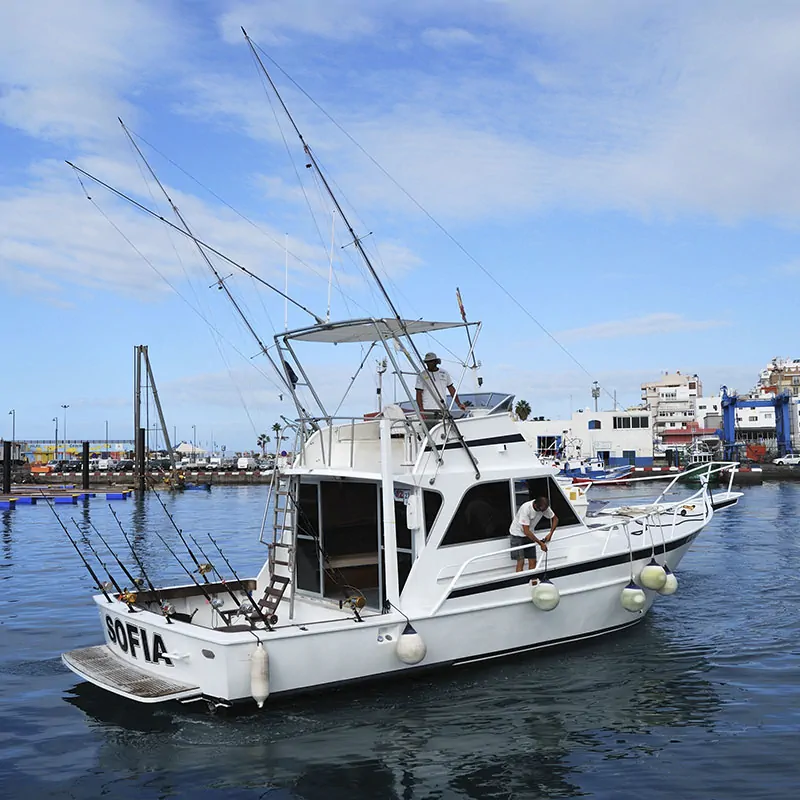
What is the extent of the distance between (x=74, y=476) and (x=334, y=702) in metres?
63.1

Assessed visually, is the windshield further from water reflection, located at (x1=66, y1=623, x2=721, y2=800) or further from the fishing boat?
water reflection, located at (x1=66, y1=623, x2=721, y2=800)

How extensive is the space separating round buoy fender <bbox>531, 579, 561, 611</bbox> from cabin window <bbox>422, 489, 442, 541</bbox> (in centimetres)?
144

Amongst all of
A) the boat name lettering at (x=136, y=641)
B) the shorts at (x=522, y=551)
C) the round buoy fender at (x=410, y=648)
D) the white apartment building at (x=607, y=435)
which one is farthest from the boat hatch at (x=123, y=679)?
the white apartment building at (x=607, y=435)

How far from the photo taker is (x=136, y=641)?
8.82 meters

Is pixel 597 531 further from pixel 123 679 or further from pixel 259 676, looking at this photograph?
pixel 123 679

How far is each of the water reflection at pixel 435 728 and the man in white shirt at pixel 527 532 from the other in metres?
1.25

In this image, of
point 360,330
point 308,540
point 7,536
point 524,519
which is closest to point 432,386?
Result: point 360,330

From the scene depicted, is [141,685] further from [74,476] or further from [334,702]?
[74,476]

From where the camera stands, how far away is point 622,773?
6.96 m

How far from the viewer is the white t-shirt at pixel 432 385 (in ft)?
31.0

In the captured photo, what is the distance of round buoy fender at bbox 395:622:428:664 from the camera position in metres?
8.57


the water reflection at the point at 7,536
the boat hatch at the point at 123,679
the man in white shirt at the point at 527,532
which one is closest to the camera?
the boat hatch at the point at 123,679

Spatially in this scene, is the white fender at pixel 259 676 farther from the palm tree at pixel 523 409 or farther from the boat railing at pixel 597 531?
the palm tree at pixel 523 409

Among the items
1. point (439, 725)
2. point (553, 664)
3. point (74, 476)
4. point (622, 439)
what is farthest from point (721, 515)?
point (74, 476)
